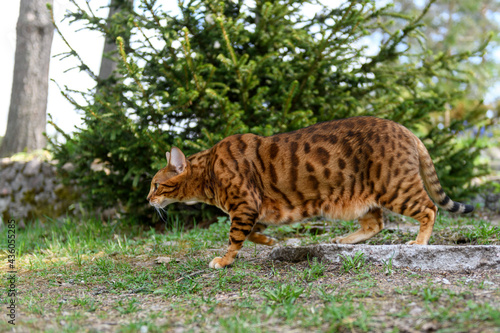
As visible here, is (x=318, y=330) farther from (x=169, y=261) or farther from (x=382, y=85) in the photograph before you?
(x=382, y=85)

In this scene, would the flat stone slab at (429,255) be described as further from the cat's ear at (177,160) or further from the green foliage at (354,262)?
the cat's ear at (177,160)

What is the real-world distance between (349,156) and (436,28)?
1548cm

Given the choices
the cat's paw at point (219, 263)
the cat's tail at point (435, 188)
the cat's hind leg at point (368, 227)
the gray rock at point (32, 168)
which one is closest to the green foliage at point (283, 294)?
the cat's paw at point (219, 263)

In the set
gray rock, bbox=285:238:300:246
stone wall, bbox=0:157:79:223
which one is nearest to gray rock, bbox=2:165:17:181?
stone wall, bbox=0:157:79:223

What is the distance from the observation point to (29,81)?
9.30 meters

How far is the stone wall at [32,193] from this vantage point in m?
8.42

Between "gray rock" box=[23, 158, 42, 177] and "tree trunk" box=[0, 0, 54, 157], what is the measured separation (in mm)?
709

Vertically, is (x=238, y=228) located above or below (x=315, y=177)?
below

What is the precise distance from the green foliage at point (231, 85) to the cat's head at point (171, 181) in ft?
3.71

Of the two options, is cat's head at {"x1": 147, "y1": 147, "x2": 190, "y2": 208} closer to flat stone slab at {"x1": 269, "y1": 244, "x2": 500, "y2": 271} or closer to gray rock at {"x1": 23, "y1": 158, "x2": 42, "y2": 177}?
flat stone slab at {"x1": 269, "y1": 244, "x2": 500, "y2": 271}

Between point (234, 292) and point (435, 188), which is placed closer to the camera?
point (234, 292)

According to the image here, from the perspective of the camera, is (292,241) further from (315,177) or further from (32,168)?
(32,168)

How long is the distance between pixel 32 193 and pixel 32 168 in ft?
1.73

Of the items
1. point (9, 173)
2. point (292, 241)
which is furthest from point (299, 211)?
point (9, 173)
